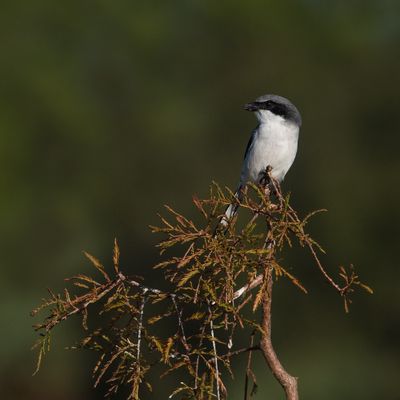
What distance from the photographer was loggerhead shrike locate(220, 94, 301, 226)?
22.7 ft

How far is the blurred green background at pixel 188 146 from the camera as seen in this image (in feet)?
65.1

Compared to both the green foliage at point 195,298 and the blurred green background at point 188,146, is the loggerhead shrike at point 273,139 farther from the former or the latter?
the blurred green background at point 188,146

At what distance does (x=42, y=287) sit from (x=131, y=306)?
24013 mm

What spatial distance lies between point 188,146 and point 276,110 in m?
19.5

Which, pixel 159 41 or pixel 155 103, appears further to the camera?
pixel 159 41

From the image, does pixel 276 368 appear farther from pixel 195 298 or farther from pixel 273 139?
pixel 273 139

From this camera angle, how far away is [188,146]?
26.5 m

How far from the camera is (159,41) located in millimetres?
38719

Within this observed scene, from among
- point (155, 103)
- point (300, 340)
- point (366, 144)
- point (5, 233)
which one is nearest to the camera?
point (300, 340)

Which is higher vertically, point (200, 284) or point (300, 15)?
point (200, 284)

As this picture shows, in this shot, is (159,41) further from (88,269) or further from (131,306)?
(131,306)

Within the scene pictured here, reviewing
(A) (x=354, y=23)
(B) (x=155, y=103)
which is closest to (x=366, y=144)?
(B) (x=155, y=103)

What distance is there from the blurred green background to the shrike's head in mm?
8771

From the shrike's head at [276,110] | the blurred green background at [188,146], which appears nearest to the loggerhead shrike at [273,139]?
the shrike's head at [276,110]
